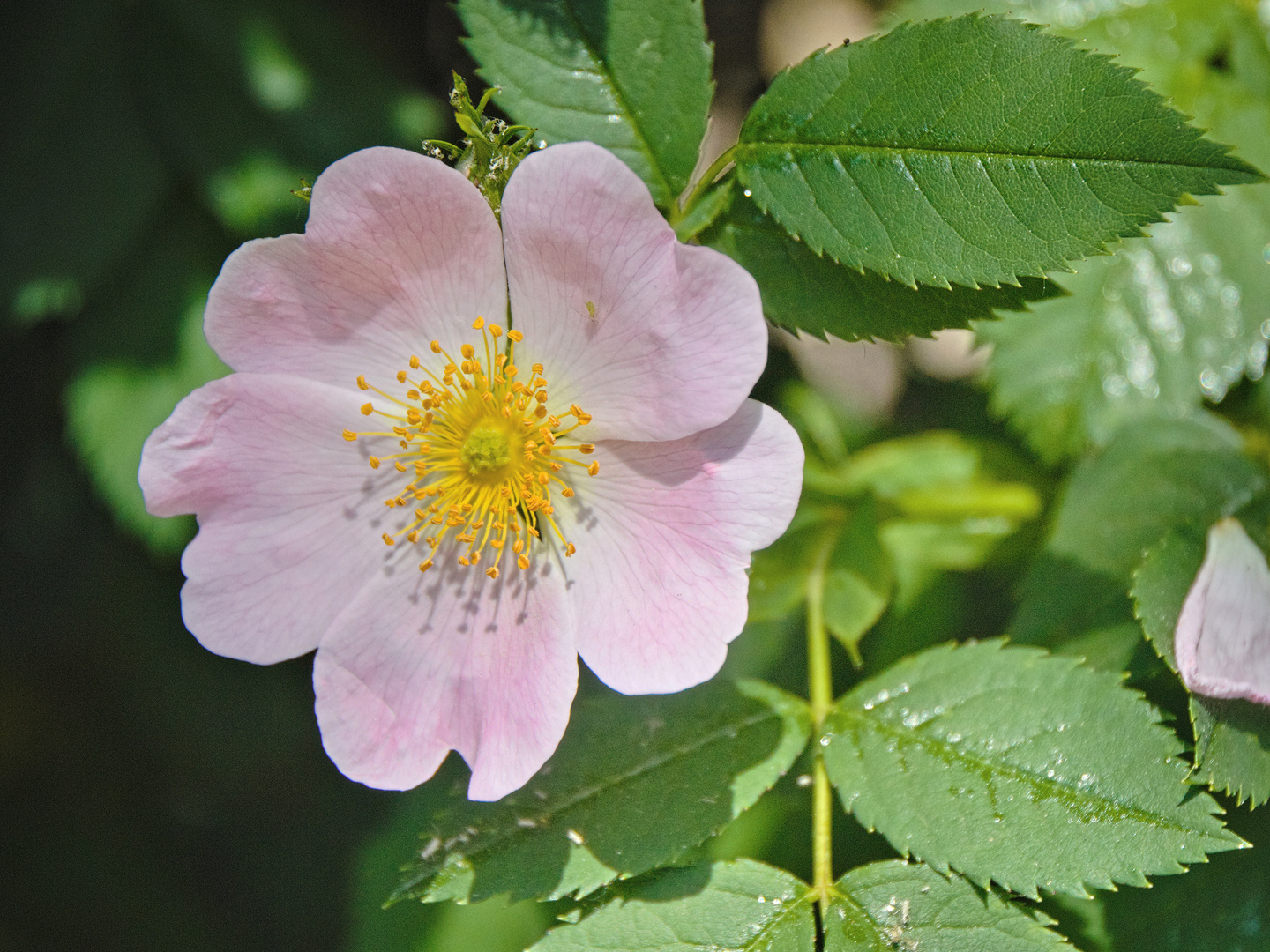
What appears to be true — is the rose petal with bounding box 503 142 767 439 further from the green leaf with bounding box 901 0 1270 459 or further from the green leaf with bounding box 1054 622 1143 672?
the green leaf with bounding box 901 0 1270 459

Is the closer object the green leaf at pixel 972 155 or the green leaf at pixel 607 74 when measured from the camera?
the green leaf at pixel 972 155

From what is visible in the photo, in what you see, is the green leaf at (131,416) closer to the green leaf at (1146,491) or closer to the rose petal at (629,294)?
the rose petal at (629,294)

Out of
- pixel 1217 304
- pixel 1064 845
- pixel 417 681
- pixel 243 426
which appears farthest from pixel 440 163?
pixel 1217 304

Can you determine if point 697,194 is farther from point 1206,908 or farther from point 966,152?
point 1206,908

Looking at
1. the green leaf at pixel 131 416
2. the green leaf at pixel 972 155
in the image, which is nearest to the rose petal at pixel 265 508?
the green leaf at pixel 972 155

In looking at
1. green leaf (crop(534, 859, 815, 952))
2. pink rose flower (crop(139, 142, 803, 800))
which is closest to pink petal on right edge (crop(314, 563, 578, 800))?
pink rose flower (crop(139, 142, 803, 800))

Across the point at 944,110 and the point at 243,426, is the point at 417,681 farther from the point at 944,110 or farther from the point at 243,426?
the point at 944,110

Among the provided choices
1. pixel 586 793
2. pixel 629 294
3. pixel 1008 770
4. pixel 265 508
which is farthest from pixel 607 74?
pixel 1008 770
